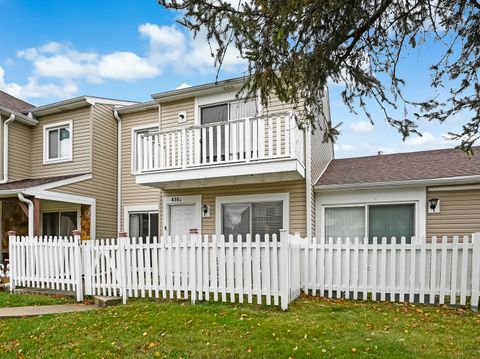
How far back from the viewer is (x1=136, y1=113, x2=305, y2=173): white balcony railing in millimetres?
9570

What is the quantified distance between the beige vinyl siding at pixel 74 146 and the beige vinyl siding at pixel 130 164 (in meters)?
1.42

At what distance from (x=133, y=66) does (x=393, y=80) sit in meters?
13.6

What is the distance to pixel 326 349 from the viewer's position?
443 cm

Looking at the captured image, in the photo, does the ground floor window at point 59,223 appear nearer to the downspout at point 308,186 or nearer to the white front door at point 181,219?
the white front door at point 181,219

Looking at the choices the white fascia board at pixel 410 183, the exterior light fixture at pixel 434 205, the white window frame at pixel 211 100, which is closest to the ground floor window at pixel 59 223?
the white window frame at pixel 211 100

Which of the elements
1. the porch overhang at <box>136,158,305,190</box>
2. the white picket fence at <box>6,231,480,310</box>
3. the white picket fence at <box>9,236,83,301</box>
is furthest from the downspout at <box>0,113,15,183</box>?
the white picket fence at <box>6,231,480,310</box>

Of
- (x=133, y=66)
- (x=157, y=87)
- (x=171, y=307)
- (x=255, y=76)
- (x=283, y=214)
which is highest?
(x=133, y=66)

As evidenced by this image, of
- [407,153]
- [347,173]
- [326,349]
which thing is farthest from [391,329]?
[407,153]

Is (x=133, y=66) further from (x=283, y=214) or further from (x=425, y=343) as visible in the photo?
(x=425, y=343)

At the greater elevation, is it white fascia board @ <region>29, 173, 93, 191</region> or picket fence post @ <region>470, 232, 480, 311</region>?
white fascia board @ <region>29, 173, 93, 191</region>

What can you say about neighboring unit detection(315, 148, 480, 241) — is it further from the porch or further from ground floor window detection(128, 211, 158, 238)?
the porch

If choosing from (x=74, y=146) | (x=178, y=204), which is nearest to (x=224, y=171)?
(x=178, y=204)

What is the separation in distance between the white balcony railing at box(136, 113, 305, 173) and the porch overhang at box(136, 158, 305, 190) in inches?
5.2

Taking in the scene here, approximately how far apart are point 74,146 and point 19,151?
2.22 metres
